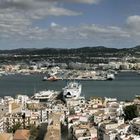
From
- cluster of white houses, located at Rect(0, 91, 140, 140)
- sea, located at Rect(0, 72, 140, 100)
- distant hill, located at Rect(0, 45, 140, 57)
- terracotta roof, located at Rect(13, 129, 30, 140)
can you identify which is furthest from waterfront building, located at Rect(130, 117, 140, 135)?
distant hill, located at Rect(0, 45, 140, 57)

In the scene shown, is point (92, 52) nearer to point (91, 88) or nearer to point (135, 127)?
point (91, 88)

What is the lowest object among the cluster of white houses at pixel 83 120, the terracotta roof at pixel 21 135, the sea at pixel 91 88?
the sea at pixel 91 88

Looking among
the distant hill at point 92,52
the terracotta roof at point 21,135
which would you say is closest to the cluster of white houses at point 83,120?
the terracotta roof at point 21,135

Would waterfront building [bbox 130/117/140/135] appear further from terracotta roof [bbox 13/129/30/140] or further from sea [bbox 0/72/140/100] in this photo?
sea [bbox 0/72/140/100]

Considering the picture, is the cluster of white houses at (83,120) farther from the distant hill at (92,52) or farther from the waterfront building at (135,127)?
the distant hill at (92,52)

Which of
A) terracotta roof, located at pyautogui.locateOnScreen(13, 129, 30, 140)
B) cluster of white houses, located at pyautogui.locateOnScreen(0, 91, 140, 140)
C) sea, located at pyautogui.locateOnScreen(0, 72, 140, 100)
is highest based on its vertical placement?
terracotta roof, located at pyautogui.locateOnScreen(13, 129, 30, 140)

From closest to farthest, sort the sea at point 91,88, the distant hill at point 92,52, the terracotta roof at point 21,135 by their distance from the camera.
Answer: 1. the terracotta roof at point 21,135
2. the sea at point 91,88
3. the distant hill at point 92,52

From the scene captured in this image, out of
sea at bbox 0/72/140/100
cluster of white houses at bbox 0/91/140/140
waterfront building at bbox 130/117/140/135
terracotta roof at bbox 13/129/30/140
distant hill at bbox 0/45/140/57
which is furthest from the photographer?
distant hill at bbox 0/45/140/57

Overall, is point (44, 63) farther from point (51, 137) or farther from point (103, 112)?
point (51, 137)

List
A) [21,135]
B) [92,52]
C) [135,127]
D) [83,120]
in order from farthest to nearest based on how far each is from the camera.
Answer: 1. [92,52]
2. [83,120]
3. [135,127]
4. [21,135]

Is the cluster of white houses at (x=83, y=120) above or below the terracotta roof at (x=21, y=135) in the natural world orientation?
below

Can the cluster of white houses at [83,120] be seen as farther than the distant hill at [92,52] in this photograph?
No

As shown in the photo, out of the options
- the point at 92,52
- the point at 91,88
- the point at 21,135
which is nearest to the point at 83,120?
the point at 21,135
